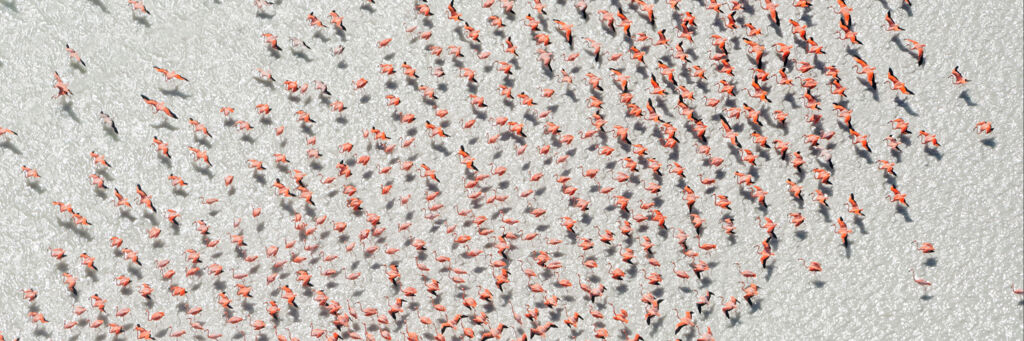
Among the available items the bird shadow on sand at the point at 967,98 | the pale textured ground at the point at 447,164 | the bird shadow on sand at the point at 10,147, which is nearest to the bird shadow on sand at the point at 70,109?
the pale textured ground at the point at 447,164

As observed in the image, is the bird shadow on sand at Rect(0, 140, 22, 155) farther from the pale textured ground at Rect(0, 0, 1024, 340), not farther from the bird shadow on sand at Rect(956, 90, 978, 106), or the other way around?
the bird shadow on sand at Rect(956, 90, 978, 106)

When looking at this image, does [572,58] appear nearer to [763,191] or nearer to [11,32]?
[763,191]

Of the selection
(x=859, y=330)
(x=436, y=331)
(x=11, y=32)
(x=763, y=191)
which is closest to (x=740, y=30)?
(x=763, y=191)

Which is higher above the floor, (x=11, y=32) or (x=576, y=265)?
(x=11, y=32)

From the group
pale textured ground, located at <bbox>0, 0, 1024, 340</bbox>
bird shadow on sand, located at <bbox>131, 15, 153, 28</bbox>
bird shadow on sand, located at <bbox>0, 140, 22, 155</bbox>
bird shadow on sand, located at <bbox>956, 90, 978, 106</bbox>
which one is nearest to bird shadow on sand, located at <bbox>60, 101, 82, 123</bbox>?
pale textured ground, located at <bbox>0, 0, 1024, 340</bbox>

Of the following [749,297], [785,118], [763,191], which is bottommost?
[749,297]

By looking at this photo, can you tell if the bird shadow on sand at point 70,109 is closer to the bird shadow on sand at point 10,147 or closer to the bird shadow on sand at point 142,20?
the bird shadow on sand at point 10,147

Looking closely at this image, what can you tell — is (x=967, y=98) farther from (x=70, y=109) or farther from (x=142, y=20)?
(x=70, y=109)

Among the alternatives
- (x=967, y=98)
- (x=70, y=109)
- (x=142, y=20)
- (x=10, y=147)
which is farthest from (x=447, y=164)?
(x=967, y=98)

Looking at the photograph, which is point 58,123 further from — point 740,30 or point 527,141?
point 740,30
